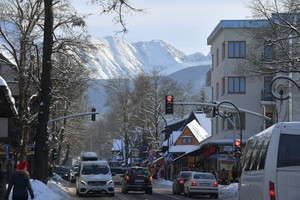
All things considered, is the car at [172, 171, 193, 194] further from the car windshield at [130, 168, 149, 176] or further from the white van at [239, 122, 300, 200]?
the white van at [239, 122, 300, 200]

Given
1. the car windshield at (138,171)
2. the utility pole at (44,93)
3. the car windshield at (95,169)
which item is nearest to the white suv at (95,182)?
the car windshield at (95,169)

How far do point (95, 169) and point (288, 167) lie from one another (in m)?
27.0

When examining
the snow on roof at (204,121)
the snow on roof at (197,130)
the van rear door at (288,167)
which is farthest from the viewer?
the snow on roof at (204,121)

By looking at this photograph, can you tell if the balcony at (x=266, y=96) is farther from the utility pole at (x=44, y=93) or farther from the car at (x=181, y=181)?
the utility pole at (x=44, y=93)

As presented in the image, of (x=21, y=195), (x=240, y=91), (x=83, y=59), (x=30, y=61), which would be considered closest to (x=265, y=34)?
(x=83, y=59)

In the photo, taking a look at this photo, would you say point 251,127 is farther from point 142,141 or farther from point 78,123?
point 142,141

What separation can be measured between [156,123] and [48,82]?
2212 inches

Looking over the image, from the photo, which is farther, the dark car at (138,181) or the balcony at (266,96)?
the balcony at (266,96)

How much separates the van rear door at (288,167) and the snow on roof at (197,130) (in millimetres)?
75099

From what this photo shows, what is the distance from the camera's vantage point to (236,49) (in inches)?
2625

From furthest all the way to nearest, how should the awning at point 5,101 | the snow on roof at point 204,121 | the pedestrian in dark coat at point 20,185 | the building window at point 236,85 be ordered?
the snow on roof at point 204,121, the building window at point 236,85, the pedestrian in dark coat at point 20,185, the awning at point 5,101

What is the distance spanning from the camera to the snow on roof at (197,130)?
90.3 m

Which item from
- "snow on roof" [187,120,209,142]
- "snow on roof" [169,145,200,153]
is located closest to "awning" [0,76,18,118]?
"snow on roof" [169,145,200,153]

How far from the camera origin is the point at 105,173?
4003 centimetres
